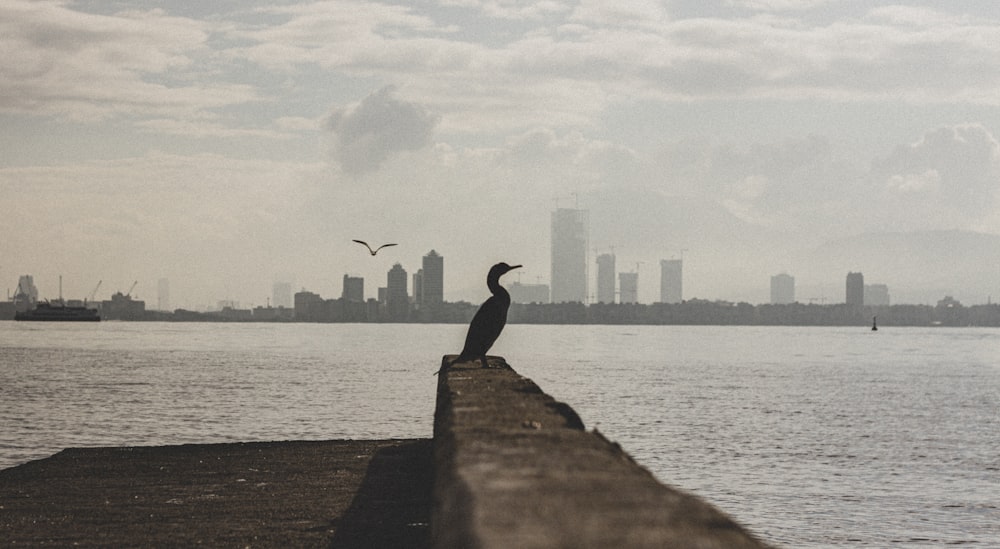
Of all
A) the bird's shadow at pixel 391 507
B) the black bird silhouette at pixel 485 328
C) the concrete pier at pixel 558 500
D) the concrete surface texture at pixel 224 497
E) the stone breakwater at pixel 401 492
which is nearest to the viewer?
the concrete pier at pixel 558 500

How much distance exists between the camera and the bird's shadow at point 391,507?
12344mm

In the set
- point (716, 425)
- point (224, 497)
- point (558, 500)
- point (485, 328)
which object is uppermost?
point (485, 328)

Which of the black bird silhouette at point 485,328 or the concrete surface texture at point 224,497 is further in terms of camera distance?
the black bird silhouette at point 485,328

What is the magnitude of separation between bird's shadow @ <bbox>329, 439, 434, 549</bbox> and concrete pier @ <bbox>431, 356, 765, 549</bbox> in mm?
3129

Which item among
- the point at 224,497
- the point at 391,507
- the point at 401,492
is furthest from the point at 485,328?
the point at 224,497

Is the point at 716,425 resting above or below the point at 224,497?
below

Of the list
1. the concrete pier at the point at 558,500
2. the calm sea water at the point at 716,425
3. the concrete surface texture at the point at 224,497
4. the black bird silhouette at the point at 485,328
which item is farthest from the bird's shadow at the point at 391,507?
the calm sea water at the point at 716,425

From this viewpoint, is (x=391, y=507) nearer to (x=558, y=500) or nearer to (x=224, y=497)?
(x=224, y=497)

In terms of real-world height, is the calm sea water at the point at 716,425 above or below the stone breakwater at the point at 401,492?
below

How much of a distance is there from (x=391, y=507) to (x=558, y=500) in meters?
10.4

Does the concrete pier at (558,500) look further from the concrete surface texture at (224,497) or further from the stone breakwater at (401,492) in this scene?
the concrete surface texture at (224,497)

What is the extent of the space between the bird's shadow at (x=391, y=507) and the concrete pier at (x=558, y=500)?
3129 millimetres

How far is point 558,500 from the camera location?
4.37 metres

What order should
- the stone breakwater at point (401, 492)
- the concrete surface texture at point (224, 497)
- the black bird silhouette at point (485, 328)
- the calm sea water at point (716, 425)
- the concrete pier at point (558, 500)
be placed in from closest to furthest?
the concrete pier at point (558, 500)
the stone breakwater at point (401, 492)
the concrete surface texture at point (224, 497)
the black bird silhouette at point (485, 328)
the calm sea water at point (716, 425)
